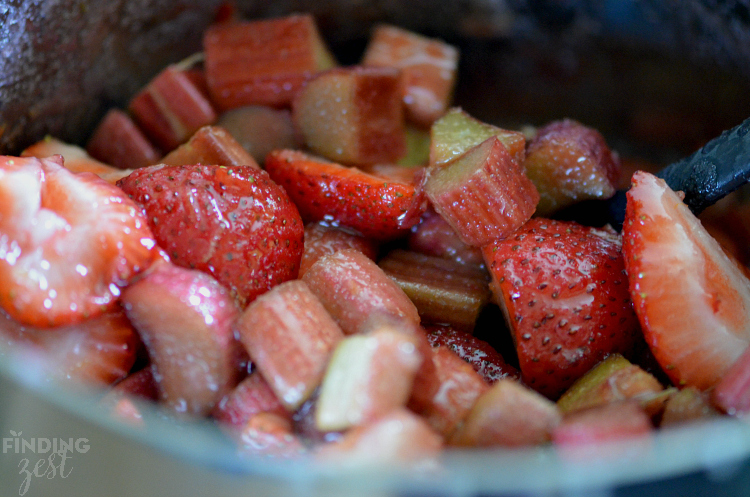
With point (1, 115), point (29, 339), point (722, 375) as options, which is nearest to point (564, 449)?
point (722, 375)

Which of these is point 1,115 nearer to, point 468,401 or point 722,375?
point 468,401

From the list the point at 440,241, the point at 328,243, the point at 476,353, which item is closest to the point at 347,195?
the point at 328,243

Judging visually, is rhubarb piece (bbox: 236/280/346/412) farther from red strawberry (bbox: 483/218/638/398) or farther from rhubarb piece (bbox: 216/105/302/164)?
rhubarb piece (bbox: 216/105/302/164)

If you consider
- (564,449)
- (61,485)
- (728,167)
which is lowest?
(61,485)

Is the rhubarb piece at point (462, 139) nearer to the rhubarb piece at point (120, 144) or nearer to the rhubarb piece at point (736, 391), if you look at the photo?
the rhubarb piece at point (736, 391)

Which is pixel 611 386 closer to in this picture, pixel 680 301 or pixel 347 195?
pixel 680 301

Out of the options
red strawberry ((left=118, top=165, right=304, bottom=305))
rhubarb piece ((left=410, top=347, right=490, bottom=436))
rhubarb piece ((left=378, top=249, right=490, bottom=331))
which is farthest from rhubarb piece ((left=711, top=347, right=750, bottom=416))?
red strawberry ((left=118, top=165, right=304, bottom=305))
